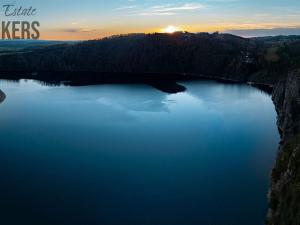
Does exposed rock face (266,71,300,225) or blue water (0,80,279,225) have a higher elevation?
exposed rock face (266,71,300,225)

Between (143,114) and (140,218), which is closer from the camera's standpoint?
(140,218)

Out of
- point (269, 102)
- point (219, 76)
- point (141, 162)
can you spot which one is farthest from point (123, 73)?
point (141, 162)

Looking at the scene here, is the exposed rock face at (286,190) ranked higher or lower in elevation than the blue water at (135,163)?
higher

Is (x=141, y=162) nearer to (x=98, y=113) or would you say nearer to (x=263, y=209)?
(x=263, y=209)

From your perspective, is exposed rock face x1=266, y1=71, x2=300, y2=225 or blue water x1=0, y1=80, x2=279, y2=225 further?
blue water x1=0, y1=80, x2=279, y2=225

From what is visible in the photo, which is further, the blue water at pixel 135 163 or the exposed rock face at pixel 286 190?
the blue water at pixel 135 163

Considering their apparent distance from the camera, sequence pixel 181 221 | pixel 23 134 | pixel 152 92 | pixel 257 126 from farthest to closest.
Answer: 1. pixel 152 92
2. pixel 257 126
3. pixel 23 134
4. pixel 181 221

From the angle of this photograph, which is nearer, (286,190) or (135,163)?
(286,190)

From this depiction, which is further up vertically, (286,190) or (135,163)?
(286,190)
